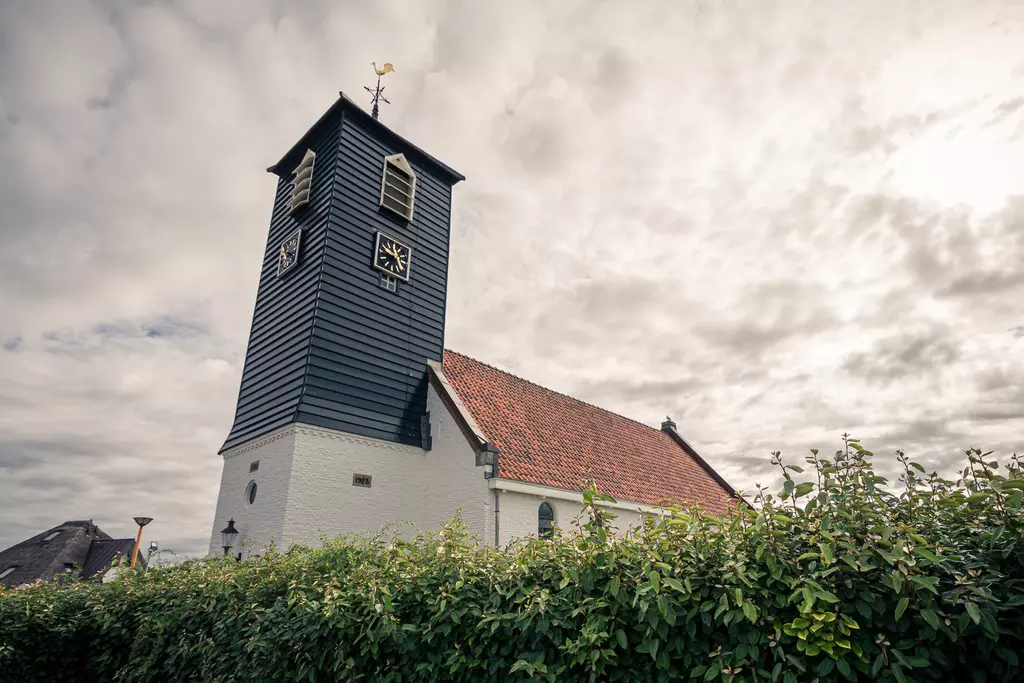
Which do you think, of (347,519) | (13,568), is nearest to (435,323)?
(347,519)

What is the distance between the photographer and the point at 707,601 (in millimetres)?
3318

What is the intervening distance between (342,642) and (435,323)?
553 inches

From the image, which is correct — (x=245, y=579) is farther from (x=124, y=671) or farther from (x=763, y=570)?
(x=763, y=570)

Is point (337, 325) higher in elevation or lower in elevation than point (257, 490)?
higher

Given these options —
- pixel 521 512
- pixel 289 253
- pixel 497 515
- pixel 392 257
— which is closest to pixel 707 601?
pixel 497 515

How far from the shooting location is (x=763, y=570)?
332 centimetres

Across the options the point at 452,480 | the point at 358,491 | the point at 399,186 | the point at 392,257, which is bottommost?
the point at 358,491

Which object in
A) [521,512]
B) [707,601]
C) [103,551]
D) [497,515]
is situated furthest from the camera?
[103,551]

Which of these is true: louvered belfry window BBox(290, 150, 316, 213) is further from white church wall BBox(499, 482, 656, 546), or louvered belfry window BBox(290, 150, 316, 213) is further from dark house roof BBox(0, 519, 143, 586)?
dark house roof BBox(0, 519, 143, 586)

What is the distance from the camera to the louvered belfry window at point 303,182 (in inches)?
709

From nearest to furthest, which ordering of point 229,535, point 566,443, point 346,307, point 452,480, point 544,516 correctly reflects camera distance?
point 229,535
point 452,480
point 544,516
point 346,307
point 566,443

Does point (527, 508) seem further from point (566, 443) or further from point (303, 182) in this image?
point (303, 182)

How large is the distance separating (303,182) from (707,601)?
18.6 meters

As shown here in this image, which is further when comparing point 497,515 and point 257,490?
point 257,490
